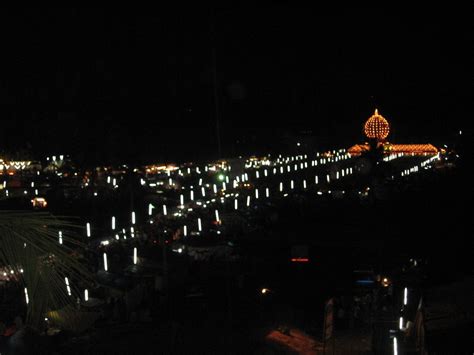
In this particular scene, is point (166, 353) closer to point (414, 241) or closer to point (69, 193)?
point (414, 241)

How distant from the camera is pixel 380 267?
10.3m

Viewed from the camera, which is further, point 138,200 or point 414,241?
point 138,200

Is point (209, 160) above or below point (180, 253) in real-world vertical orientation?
above

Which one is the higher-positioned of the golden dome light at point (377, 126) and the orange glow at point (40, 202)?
the golden dome light at point (377, 126)

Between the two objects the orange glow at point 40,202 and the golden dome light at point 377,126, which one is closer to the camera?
the orange glow at point 40,202

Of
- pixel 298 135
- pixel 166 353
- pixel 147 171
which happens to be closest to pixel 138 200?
pixel 147 171

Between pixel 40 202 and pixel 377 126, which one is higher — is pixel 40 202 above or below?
below

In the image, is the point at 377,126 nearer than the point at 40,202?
No

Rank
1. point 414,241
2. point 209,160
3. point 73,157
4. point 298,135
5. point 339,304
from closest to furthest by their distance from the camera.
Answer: point 339,304, point 414,241, point 73,157, point 209,160, point 298,135

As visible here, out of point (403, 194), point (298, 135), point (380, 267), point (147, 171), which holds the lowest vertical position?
point (380, 267)

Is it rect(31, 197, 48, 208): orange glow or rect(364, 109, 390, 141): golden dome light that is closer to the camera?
rect(31, 197, 48, 208): orange glow

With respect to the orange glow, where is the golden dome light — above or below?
above

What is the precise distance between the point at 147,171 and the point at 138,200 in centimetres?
624

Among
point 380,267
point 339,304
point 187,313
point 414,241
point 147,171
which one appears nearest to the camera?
point 187,313
